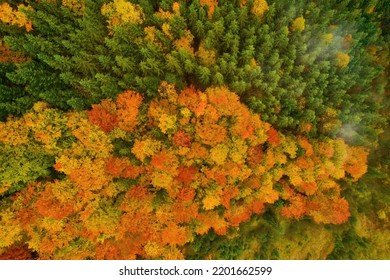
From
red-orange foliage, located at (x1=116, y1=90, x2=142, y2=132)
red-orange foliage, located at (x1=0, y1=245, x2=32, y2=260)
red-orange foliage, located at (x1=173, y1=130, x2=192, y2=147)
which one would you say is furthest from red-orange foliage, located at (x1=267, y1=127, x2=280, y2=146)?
red-orange foliage, located at (x1=0, y1=245, x2=32, y2=260)

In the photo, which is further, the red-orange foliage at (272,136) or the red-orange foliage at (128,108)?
the red-orange foliage at (272,136)

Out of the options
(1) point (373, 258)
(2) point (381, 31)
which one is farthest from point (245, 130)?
(1) point (373, 258)

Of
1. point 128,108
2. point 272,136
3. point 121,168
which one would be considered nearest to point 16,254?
point 121,168

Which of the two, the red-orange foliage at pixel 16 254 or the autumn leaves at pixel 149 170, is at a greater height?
the autumn leaves at pixel 149 170

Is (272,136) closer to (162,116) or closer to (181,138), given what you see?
(181,138)

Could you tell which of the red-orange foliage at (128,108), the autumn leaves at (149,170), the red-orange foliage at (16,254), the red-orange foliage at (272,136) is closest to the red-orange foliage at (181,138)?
the autumn leaves at (149,170)

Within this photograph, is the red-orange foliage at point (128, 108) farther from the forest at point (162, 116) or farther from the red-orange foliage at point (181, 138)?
the red-orange foliage at point (181, 138)
